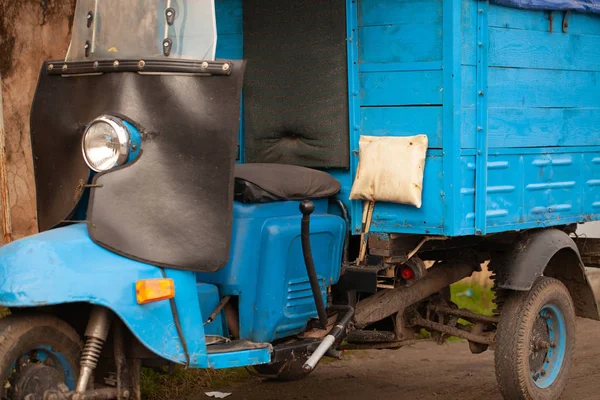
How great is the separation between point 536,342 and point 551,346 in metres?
0.26

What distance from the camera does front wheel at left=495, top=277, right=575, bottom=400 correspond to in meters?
5.40

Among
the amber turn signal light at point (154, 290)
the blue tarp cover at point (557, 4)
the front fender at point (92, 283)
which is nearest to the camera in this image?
the front fender at point (92, 283)

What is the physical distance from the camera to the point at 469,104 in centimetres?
501

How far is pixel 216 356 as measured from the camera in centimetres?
415

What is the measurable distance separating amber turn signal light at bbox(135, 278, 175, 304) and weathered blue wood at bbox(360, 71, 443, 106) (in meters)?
1.80

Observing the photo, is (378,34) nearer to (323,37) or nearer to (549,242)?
(323,37)

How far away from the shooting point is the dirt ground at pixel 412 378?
6004mm

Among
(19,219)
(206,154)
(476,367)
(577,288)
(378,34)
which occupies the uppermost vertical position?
(378,34)

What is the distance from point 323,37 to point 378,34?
34 centimetres

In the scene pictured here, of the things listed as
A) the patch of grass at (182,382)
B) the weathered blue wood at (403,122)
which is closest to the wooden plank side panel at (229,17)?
the weathered blue wood at (403,122)

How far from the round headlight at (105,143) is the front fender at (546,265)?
245cm

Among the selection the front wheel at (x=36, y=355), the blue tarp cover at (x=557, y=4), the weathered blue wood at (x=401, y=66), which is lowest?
the front wheel at (x=36, y=355)

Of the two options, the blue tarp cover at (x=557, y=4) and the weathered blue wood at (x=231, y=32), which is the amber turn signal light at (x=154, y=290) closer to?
the weathered blue wood at (x=231, y=32)

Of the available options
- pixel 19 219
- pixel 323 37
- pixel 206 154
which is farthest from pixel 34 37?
pixel 206 154
